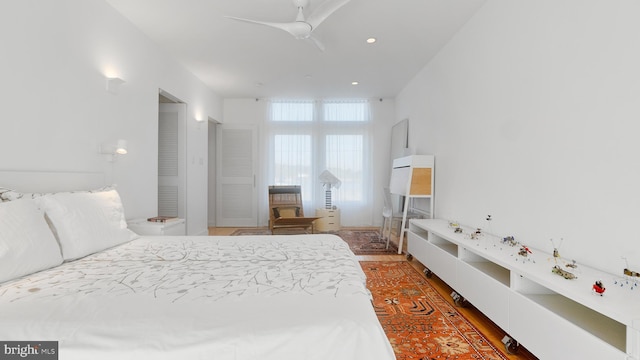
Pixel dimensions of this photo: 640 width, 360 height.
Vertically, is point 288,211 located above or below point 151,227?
below

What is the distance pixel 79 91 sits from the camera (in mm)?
2383

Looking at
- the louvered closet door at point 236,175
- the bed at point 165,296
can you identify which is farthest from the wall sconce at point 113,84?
the louvered closet door at point 236,175

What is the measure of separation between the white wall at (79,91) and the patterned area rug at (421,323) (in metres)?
2.74

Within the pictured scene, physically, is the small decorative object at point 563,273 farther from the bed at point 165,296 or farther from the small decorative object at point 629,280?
the bed at point 165,296

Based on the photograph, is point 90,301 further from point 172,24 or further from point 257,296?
point 172,24

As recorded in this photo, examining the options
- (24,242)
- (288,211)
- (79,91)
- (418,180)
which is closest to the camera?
(24,242)

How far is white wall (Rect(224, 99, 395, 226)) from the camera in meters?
6.15

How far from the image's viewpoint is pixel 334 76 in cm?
479

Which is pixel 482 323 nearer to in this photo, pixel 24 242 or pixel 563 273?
pixel 563 273

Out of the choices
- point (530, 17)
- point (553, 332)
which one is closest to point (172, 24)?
point (530, 17)

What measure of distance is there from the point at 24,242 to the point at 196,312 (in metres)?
1.09

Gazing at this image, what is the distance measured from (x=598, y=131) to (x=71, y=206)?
3.24 m

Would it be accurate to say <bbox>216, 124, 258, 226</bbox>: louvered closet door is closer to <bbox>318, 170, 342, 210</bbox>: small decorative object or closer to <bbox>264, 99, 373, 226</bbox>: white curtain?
<bbox>264, 99, 373, 226</bbox>: white curtain

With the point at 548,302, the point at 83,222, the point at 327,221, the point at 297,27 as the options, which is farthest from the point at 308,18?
the point at 327,221
